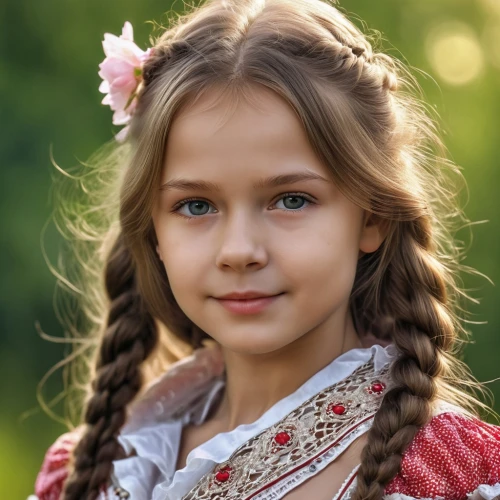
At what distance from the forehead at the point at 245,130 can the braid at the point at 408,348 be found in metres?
0.33

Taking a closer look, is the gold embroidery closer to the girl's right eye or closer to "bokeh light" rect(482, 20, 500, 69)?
the girl's right eye

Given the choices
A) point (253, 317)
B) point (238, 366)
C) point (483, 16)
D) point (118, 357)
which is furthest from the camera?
point (483, 16)

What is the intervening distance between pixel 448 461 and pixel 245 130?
26.1 inches

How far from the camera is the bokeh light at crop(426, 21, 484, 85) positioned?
157 inches

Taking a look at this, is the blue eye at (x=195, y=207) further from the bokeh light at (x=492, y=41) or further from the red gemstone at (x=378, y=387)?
the bokeh light at (x=492, y=41)

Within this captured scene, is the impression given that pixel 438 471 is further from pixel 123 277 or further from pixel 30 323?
pixel 30 323

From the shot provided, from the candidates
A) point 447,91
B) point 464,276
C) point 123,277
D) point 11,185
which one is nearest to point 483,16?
point 447,91

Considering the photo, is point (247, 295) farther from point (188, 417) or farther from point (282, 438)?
point (188, 417)

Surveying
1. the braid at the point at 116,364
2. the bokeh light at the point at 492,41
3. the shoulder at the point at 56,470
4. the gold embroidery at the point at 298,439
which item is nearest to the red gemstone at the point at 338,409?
the gold embroidery at the point at 298,439

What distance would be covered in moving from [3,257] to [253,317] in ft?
9.01

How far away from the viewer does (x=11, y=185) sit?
14.3 ft

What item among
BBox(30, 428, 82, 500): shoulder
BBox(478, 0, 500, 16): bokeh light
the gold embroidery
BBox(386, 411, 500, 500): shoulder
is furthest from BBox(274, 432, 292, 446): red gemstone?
BBox(478, 0, 500, 16): bokeh light

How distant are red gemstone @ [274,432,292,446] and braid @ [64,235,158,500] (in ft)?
→ 1.59

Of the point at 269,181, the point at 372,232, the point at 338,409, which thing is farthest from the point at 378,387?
the point at 269,181
